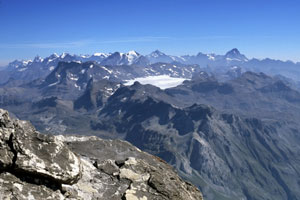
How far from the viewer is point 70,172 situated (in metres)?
13.8

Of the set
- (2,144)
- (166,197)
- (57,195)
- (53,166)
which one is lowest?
(166,197)

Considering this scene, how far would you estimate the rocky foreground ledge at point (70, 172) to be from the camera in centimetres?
A: 1248

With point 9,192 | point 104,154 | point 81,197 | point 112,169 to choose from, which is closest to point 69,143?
point 104,154

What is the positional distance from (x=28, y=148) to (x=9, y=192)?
2077 mm

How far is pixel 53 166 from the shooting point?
43.2 ft

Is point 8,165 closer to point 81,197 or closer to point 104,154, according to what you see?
point 81,197

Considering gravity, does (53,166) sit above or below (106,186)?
above

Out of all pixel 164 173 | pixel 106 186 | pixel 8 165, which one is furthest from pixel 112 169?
pixel 8 165

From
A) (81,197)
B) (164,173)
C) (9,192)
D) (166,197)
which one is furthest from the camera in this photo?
(164,173)

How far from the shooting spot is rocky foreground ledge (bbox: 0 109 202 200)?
1248 centimetres

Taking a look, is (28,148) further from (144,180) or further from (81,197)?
(144,180)

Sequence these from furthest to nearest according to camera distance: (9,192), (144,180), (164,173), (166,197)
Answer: (164,173) → (144,180) → (166,197) → (9,192)

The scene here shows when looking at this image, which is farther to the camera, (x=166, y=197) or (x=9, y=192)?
(x=166, y=197)

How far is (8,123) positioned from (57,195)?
410 centimetres
